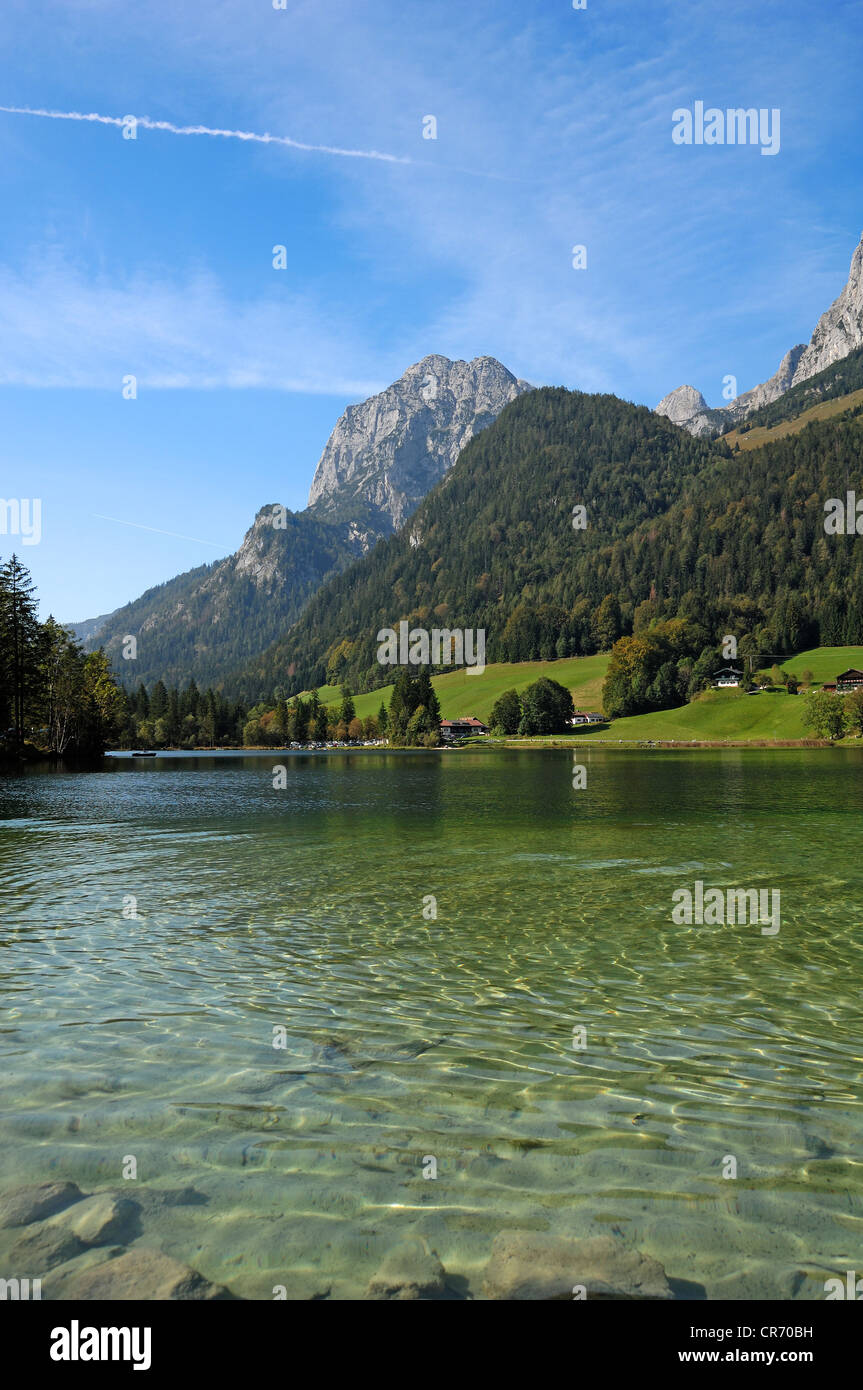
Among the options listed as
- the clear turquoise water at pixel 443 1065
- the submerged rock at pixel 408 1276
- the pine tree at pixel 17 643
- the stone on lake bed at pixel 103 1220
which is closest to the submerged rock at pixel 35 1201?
the stone on lake bed at pixel 103 1220

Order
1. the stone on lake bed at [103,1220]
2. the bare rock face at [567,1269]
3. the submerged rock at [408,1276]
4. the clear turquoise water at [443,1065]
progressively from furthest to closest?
the clear turquoise water at [443,1065] < the stone on lake bed at [103,1220] < the submerged rock at [408,1276] < the bare rock face at [567,1269]

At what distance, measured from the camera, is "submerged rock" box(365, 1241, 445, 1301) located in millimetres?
5992

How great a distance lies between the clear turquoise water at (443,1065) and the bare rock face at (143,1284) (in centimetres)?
17

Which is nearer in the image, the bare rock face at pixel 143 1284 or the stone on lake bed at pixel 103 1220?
the bare rock face at pixel 143 1284

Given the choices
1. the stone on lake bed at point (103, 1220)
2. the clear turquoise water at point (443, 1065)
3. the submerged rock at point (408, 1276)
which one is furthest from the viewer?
the clear turquoise water at point (443, 1065)

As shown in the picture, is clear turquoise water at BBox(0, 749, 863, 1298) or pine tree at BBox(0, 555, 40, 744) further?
pine tree at BBox(0, 555, 40, 744)

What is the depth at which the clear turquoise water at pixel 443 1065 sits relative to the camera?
682cm

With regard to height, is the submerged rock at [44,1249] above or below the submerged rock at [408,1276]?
above

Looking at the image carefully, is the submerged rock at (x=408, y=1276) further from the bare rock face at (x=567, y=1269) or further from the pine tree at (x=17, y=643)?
the pine tree at (x=17, y=643)

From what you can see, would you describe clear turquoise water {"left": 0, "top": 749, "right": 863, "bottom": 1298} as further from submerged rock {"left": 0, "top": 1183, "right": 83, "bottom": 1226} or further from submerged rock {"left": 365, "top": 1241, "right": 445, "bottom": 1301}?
submerged rock {"left": 0, "top": 1183, "right": 83, "bottom": 1226}

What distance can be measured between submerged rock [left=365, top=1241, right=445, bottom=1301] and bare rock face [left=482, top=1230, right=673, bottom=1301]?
421mm

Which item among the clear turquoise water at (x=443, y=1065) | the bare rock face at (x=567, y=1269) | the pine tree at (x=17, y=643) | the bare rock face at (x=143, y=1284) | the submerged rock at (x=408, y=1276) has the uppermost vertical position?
the pine tree at (x=17, y=643)

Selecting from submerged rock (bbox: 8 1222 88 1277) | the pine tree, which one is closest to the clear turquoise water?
submerged rock (bbox: 8 1222 88 1277)
